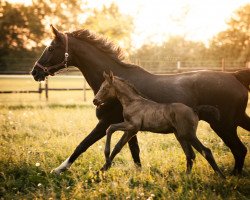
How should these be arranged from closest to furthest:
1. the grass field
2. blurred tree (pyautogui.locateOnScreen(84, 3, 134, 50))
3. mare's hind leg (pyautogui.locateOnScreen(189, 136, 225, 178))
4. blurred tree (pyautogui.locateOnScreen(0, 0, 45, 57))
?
the grass field, mare's hind leg (pyautogui.locateOnScreen(189, 136, 225, 178)), blurred tree (pyautogui.locateOnScreen(84, 3, 134, 50)), blurred tree (pyautogui.locateOnScreen(0, 0, 45, 57))

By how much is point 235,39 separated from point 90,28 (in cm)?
1991

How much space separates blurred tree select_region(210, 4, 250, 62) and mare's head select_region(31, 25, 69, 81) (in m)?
42.6

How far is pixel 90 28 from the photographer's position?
4219 centimetres

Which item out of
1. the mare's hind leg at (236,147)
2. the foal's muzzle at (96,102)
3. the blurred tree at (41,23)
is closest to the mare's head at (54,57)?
the foal's muzzle at (96,102)

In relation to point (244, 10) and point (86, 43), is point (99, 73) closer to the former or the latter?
point (86, 43)

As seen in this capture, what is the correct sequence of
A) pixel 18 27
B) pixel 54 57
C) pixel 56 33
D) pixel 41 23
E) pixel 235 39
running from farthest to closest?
pixel 41 23 → pixel 18 27 → pixel 235 39 → pixel 54 57 → pixel 56 33

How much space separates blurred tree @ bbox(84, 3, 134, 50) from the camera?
151ft

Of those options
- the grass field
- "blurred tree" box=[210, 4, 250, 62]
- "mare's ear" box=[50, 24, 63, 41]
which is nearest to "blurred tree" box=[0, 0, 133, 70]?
"blurred tree" box=[210, 4, 250, 62]

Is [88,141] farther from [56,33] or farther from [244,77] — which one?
[244,77]

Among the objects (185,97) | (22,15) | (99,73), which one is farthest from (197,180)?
(22,15)

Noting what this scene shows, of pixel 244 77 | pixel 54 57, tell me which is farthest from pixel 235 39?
pixel 54 57

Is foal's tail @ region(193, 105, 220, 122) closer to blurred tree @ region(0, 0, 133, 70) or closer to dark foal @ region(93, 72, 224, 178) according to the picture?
dark foal @ region(93, 72, 224, 178)

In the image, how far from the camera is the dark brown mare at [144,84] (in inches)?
220

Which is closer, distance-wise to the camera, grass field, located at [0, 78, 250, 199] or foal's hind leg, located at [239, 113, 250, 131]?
grass field, located at [0, 78, 250, 199]
